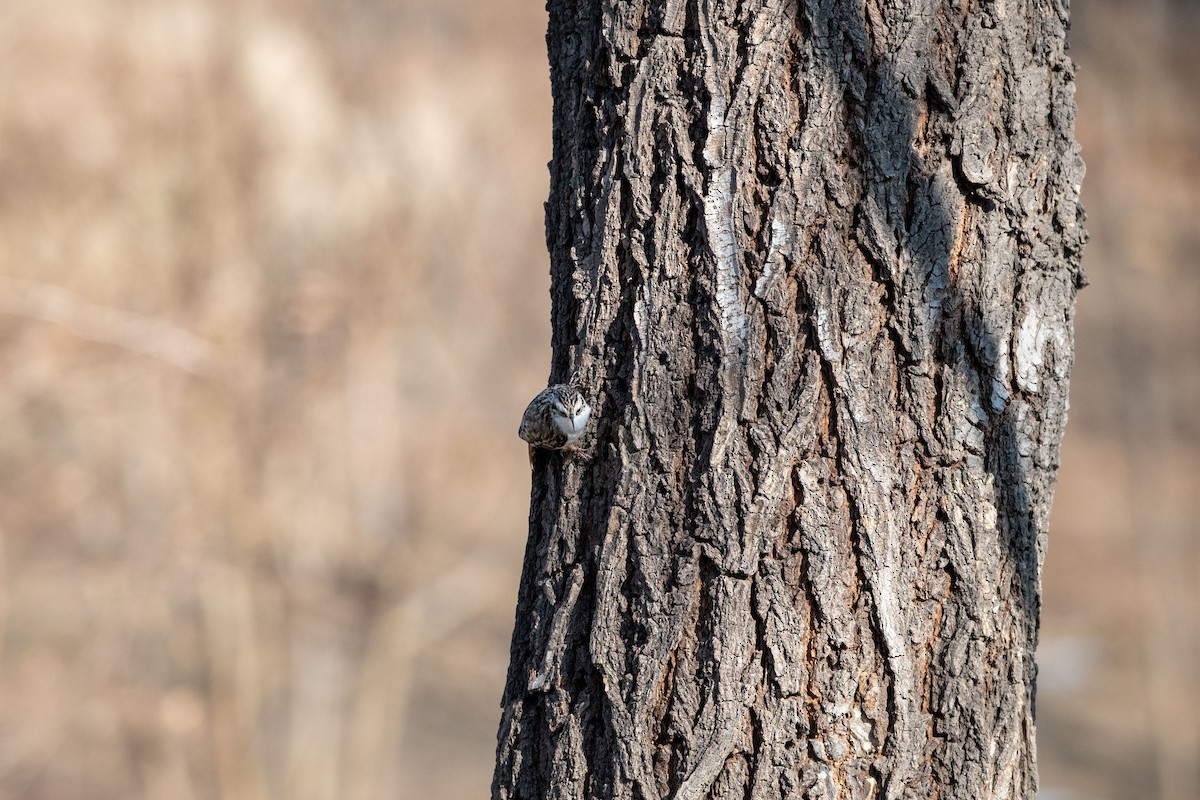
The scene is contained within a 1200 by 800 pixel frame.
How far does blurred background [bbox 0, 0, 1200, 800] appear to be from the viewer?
3873 millimetres

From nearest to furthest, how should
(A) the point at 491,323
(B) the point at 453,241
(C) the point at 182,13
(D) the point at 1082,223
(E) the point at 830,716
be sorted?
(E) the point at 830,716
(D) the point at 1082,223
(C) the point at 182,13
(B) the point at 453,241
(A) the point at 491,323

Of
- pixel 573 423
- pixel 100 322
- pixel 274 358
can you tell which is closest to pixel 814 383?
pixel 573 423

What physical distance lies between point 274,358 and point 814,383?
127 inches

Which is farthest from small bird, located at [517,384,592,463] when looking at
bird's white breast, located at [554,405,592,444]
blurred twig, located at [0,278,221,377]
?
blurred twig, located at [0,278,221,377]

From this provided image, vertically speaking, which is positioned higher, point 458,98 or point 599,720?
point 458,98

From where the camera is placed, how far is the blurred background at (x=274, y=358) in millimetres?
3873

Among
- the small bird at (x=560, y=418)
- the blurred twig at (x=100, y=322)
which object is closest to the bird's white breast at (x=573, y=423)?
the small bird at (x=560, y=418)

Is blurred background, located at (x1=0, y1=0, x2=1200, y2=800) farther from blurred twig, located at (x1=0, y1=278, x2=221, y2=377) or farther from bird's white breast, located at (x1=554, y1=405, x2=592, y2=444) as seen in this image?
bird's white breast, located at (x1=554, y1=405, x2=592, y2=444)

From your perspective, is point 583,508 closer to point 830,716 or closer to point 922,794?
point 830,716

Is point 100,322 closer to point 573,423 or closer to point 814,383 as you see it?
point 573,423

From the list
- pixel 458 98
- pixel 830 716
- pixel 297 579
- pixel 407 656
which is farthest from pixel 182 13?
pixel 830 716

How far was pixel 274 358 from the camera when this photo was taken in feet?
13.3

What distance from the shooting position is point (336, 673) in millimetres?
4820

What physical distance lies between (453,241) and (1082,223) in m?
3.36
